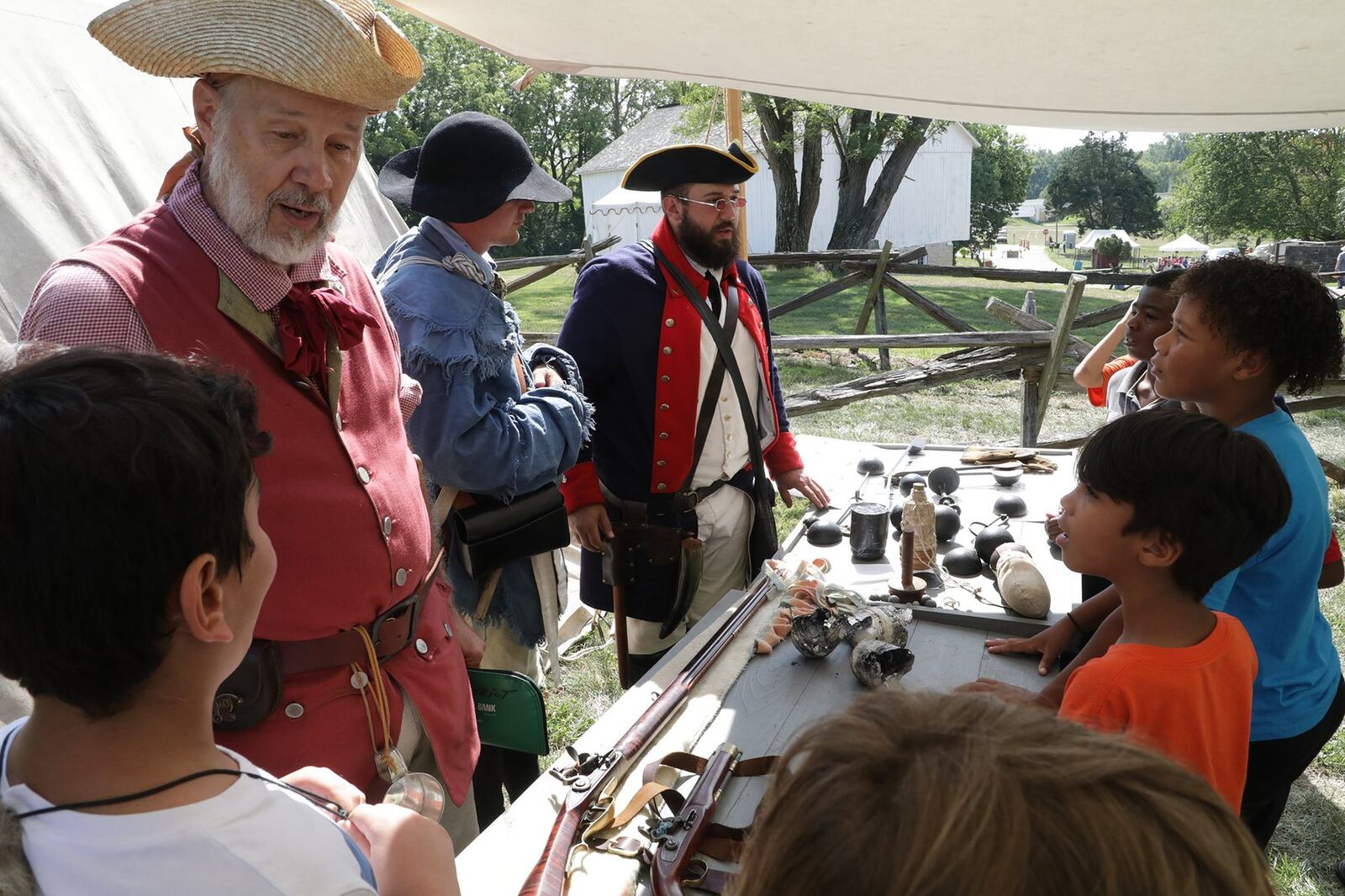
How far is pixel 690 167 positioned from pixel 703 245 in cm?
27

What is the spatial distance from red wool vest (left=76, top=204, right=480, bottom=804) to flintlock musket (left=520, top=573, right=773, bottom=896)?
1.06 ft

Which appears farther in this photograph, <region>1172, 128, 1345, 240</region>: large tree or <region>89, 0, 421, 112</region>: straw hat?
<region>1172, 128, 1345, 240</region>: large tree

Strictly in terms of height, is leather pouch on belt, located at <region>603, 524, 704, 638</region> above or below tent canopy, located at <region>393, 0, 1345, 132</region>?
below

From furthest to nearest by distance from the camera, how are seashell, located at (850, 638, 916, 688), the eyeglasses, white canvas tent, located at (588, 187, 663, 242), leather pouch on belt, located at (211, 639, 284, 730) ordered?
white canvas tent, located at (588, 187, 663, 242), the eyeglasses, seashell, located at (850, 638, 916, 688), leather pouch on belt, located at (211, 639, 284, 730)

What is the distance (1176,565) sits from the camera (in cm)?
170

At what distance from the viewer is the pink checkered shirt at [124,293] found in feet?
4.53

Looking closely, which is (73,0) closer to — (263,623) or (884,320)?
(263,623)

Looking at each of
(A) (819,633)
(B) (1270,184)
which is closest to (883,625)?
(A) (819,633)

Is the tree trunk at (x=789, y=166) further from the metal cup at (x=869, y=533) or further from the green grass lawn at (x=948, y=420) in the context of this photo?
the metal cup at (x=869, y=533)

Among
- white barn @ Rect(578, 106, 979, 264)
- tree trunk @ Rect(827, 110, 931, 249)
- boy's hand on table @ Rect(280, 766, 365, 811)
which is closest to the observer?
boy's hand on table @ Rect(280, 766, 365, 811)

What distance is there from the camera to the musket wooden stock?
150 centimetres

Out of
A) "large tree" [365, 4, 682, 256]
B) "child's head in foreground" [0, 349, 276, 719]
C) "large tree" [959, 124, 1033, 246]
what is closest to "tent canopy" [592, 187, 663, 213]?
"large tree" [365, 4, 682, 256]

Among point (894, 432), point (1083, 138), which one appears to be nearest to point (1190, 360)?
point (894, 432)

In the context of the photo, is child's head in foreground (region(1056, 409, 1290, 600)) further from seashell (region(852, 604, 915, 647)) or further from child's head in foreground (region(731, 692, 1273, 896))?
child's head in foreground (region(731, 692, 1273, 896))
